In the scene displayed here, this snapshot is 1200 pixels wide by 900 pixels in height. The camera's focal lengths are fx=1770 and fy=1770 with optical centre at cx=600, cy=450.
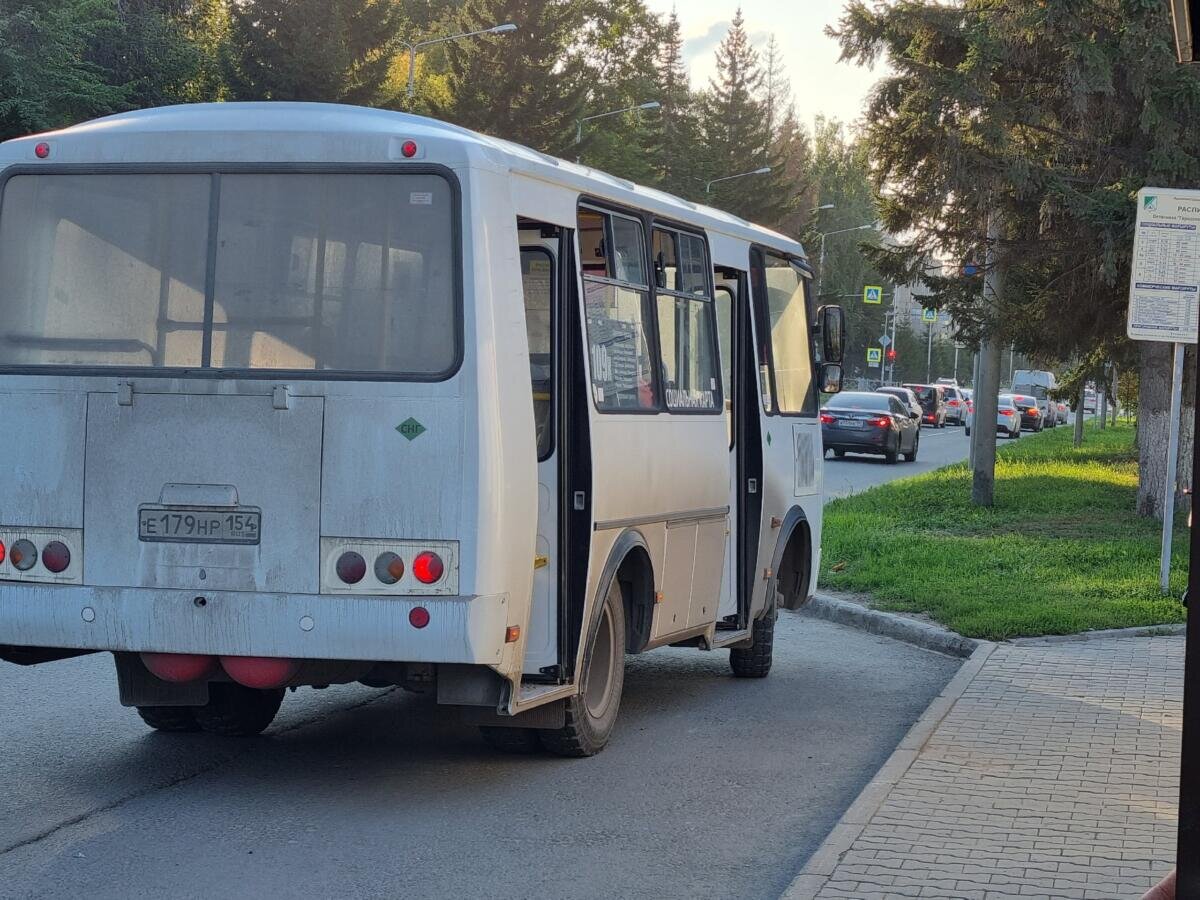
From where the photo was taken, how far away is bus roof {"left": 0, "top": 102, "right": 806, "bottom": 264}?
279 inches

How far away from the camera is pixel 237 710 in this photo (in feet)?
27.9

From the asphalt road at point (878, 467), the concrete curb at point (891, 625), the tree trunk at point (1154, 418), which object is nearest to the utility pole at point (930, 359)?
the asphalt road at point (878, 467)

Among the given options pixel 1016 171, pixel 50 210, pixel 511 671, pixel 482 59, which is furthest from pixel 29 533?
pixel 482 59

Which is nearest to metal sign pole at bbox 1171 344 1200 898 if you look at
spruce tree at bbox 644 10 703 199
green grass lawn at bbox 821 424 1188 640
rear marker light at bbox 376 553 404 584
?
rear marker light at bbox 376 553 404 584

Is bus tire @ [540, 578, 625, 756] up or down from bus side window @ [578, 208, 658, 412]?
Answer: down

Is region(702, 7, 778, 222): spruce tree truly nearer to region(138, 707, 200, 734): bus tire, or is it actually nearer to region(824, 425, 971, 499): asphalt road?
region(824, 425, 971, 499): asphalt road

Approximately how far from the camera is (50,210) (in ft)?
24.0

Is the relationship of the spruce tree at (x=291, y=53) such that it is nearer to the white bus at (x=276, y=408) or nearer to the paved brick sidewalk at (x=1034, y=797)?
the paved brick sidewalk at (x=1034, y=797)

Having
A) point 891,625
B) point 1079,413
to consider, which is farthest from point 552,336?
point 1079,413

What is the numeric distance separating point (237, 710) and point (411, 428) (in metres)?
2.29

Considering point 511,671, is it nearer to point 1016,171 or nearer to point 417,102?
point 1016,171

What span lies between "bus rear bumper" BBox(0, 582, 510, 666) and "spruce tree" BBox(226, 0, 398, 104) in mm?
44838

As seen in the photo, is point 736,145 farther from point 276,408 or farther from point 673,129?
point 276,408

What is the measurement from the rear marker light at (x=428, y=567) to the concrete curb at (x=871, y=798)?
5.80 feet
